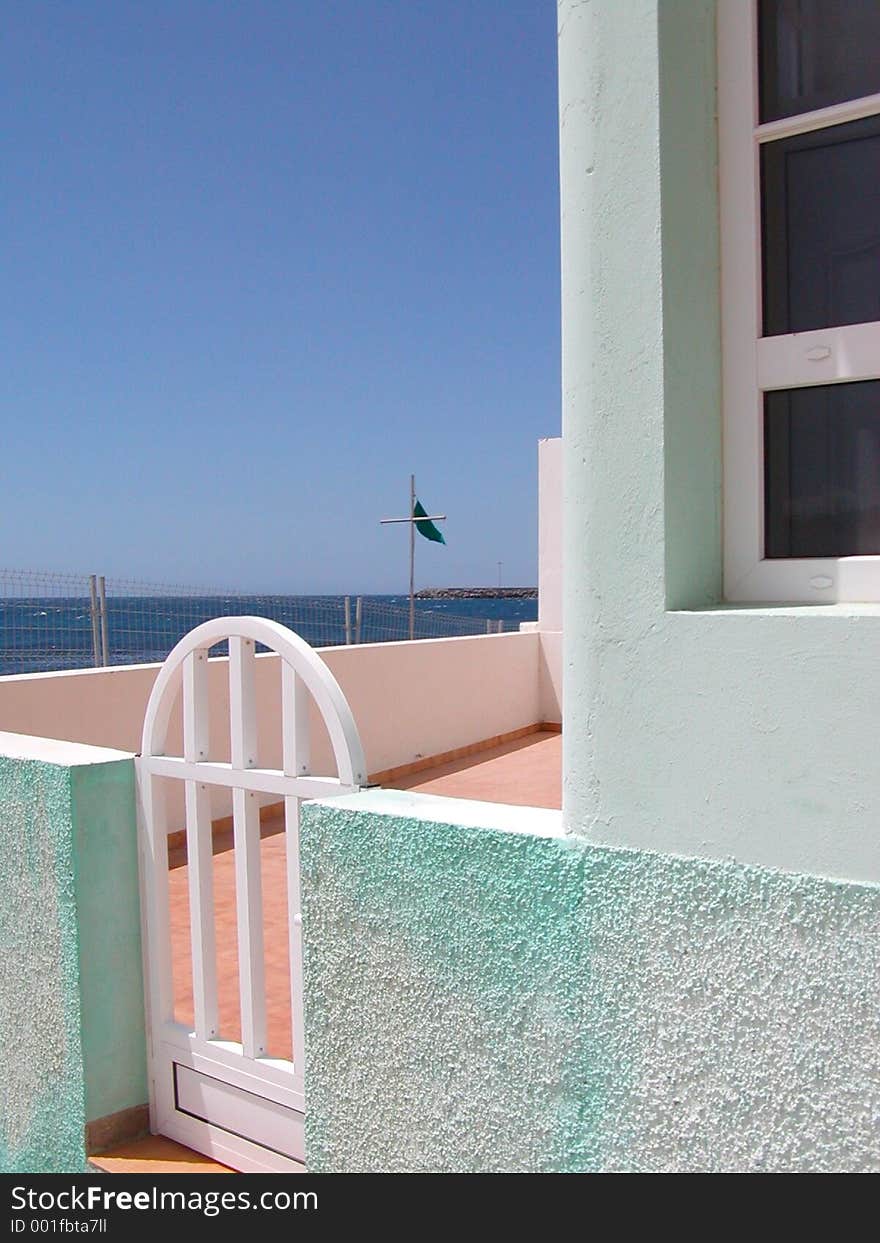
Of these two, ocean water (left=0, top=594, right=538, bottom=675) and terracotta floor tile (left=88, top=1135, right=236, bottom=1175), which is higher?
ocean water (left=0, top=594, right=538, bottom=675)

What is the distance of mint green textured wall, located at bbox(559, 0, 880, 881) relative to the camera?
1.65 meters

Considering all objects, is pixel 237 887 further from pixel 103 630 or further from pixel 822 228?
pixel 103 630

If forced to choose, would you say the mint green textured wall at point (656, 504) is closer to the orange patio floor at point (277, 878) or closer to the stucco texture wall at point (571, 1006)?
the stucco texture wall at point (571, 1006)

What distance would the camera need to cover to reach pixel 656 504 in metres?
1.75

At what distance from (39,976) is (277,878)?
3.28 meters

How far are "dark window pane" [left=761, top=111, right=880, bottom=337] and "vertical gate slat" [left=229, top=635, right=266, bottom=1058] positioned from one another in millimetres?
1759

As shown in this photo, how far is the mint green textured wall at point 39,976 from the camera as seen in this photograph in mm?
3066

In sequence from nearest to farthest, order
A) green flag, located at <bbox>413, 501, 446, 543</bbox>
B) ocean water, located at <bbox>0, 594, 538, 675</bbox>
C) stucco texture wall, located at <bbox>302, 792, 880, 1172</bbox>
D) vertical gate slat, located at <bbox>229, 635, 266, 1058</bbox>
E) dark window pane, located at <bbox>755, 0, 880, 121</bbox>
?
stucco texture wall, located at <bbox>302, 792, 880, 1172</bbox> → dark window pane, located at <bbox>755, 0, 880, 121</bbox> → vertical gate slat, located at <bbox>229, 635, 266, 1058</bbox> → ocean water, located at <bbox>0, 594, 538, 675</bbox> → green flag, located at <bbox>413, 501, 446, 543</bbox>

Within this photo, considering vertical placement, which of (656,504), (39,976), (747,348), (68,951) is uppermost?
(747,348)

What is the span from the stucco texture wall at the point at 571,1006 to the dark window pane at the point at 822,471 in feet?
1.94

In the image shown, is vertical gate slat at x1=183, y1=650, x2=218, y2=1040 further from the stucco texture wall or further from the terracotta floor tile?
the stucco texture wall

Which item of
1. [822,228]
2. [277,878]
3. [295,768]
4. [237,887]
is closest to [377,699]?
[277,878]

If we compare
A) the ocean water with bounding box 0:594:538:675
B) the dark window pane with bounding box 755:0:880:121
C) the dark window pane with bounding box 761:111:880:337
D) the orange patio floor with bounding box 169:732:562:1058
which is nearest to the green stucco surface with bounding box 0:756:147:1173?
the orange patio floor with bounding box 169:732:562:1058

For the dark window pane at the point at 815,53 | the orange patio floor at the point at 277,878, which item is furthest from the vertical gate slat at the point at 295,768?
the dark window pane at the point at 815,53
